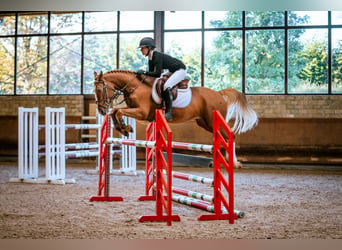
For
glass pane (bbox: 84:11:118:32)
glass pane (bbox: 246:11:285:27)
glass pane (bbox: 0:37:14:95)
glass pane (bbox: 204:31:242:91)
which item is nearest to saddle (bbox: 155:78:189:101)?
glass pane (bbox: 204:31:242:91)

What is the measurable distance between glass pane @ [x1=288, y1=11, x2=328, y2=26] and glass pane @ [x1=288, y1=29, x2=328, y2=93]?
0.15m

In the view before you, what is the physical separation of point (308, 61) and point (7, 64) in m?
6.57

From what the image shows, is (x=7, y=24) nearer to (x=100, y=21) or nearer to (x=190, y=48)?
(x=100, y=21)

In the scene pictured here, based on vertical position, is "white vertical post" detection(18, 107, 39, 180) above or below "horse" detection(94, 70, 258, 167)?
below

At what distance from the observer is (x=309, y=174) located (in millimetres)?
7426

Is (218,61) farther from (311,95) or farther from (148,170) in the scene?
(148,170)

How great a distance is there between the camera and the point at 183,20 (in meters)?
8.93

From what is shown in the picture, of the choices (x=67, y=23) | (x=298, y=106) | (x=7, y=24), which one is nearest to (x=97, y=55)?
(x=67, y=23)

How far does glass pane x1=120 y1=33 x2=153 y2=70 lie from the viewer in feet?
30.0

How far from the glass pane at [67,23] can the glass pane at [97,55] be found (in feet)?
1.12

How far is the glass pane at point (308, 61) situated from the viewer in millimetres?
8422

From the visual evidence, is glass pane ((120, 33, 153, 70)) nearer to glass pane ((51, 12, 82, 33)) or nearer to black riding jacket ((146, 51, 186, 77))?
glass pane ((51, 12, 82, 33))

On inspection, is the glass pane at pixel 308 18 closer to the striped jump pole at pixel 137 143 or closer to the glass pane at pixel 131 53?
the glass pane at pixel 131 53

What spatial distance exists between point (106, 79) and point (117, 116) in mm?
585
